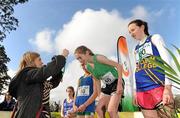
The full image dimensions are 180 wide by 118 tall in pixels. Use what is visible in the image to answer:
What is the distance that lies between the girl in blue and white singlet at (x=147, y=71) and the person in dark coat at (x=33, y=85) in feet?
2.32

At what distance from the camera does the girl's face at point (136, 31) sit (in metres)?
3.65

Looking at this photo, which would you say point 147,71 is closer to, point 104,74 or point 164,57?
point 164,57

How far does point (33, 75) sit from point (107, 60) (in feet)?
5.70

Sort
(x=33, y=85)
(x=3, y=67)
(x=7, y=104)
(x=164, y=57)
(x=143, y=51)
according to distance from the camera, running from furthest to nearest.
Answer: (x=3, y=67)
(x=7, y=104)
(x=143, y=51)
(x=33, y=85)
(x=164, y=57)

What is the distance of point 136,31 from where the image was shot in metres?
3.65

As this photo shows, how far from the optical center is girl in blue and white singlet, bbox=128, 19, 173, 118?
11.3 feet

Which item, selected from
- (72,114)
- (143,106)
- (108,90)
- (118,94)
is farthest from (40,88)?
(72,114)

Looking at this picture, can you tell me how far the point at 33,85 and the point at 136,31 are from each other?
43.3 inches

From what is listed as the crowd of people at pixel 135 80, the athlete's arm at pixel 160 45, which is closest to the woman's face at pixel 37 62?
the crowd of people at pixel 135 80

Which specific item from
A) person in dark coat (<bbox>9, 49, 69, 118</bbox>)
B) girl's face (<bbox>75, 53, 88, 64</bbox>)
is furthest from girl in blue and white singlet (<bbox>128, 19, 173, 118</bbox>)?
girl's face (<bbox>75, 53, 88, 64</bbox>)

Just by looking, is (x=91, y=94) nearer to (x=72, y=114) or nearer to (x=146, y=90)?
(x=72, y=114)

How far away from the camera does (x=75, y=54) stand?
520 centimetres

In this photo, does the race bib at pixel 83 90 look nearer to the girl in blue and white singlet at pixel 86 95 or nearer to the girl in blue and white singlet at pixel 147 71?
the girl in blue and white singlet at pixel 86 95

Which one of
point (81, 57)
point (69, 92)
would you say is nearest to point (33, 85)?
point (81, 57)
